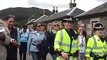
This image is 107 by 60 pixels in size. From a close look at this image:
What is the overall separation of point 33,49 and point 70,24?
506 centimetres

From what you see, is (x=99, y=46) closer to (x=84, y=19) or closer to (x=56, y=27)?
(x=56, y=27)

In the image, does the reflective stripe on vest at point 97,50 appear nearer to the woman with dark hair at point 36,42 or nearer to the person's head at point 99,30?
the person's head at point 99,30

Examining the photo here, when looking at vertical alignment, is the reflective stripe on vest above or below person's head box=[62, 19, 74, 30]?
below

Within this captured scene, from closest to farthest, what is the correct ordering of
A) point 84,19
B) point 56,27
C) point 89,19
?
point 56,27 → point 89,19 → point 84,19

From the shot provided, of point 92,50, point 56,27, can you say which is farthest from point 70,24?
point 56,27

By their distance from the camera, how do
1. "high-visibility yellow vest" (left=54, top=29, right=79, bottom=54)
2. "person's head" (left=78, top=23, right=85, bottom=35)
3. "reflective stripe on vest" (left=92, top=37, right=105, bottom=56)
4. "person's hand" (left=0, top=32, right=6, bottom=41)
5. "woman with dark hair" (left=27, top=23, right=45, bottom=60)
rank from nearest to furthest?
"person's hand" (left=0, top=32, right=6, bottom=41) < "high-visibility yellow vest" (left=54, top=29, right=79, bottom=54) < "reflective stripe on vest" (left=92, top=37, right=105, bottom=56) < "person's head" (left=78, top=23, right=85, bottom=35) < "woman with dark hair" (left=27, top=23, right=45, bottom=60)

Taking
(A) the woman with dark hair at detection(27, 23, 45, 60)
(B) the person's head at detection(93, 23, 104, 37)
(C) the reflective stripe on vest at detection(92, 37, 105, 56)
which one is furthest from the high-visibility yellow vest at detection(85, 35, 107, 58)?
(A) the woman with dark hair at detection(27, 23, 45, 60)

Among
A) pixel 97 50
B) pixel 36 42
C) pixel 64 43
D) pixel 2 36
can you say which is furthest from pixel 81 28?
pixel 2 36

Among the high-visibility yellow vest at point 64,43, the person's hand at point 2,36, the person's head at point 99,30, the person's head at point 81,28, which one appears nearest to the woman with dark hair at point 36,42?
the person's head at point 81,28

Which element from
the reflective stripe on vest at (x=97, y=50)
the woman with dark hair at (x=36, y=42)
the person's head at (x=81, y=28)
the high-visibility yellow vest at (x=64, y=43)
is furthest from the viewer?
the woman with dark hair at (x=36, y=42)

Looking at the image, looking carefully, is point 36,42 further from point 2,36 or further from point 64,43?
point 2,36

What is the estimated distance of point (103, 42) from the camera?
7.97 meters

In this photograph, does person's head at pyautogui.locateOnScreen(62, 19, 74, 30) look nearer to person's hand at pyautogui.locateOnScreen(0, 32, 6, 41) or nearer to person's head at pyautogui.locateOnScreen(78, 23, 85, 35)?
person's hand at pyautogui.locateOnScreen(0, 32, 6, 41)

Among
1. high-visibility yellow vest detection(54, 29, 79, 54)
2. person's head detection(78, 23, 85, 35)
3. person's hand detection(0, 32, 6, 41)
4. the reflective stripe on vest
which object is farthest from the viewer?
person's head detection(78, 23, 85, 35)
